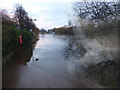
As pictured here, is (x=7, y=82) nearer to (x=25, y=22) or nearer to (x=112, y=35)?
(x=112, y=35)

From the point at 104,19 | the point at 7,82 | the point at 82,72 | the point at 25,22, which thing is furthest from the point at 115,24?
the point at 25,22

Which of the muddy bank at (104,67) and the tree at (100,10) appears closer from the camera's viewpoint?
the muddy bank at (104,67)

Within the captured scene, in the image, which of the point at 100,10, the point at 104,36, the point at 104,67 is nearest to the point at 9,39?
the point at 100,10

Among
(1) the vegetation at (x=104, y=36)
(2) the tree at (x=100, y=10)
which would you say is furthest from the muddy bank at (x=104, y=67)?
(2) the tree at (x=100, y=10)

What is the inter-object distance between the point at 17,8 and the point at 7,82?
97.6 feet

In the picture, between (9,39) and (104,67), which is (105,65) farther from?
(9,39)

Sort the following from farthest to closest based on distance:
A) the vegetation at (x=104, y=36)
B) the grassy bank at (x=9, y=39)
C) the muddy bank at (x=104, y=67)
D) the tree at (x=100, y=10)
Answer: the grassy bank at (x=9, y=39), the tree at (x=100, y=10), the vegetation at (x=104, y=36), the muddy bank at (x=104, y=67)

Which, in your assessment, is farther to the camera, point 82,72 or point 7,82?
point 82,72

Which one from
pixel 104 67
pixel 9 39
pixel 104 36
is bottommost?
pixel 104 67

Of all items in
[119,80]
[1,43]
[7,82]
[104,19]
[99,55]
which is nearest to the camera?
[119,80]

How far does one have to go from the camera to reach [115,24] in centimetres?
753

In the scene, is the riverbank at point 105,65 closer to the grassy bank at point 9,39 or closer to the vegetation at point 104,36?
the vegetation at point 104,36

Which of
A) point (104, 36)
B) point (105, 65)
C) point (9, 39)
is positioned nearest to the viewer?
point (104, 36)

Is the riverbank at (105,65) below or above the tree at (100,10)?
below
